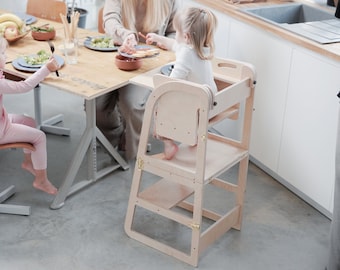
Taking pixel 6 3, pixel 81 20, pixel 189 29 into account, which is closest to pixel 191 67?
pixel 189 29

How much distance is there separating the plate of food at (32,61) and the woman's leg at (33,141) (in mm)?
249

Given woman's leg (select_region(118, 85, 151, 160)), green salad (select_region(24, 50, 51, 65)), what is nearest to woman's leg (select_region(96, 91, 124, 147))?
woman's leg (select_region(118, 85, 151, 160))

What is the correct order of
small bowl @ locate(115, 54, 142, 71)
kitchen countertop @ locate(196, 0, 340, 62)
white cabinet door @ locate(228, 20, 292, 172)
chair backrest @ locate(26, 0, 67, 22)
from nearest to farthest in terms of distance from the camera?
kitchen countertop @ locate(196, 0, 340, 62)
small bowl @ locate(115, 54, 142, 71)
white cabinet door @ locate(228, 20, 292, 172)
chair backrest @ locate(26, 0, 67, 22)

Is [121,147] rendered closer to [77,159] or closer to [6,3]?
[77,159]

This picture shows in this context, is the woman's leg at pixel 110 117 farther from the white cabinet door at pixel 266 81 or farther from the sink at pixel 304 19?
the sink at pixel 304 19

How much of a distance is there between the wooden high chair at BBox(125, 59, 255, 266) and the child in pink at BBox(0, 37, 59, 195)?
0.50 metres

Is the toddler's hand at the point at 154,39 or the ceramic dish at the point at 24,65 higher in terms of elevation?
the toddler's hand at the point at 154,39

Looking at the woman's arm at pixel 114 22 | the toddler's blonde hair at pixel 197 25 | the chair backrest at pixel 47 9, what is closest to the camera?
the toddler's blonde hair at pixel 197 25

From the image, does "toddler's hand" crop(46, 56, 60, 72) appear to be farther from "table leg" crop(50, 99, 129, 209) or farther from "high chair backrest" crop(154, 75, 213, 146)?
"high chair backrest" crop(154, 75, 213, 146)

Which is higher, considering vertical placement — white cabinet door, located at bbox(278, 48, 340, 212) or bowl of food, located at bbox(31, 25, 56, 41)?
bowl of food, located at bbox(31, 25, 56, 41)

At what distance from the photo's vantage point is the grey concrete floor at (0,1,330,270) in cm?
257

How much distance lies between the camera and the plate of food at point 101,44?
10.2 feet

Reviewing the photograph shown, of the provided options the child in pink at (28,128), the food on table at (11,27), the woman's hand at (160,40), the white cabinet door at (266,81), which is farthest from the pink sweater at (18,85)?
the white cabinet door at (266,81)

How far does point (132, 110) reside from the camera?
3.26 metres
